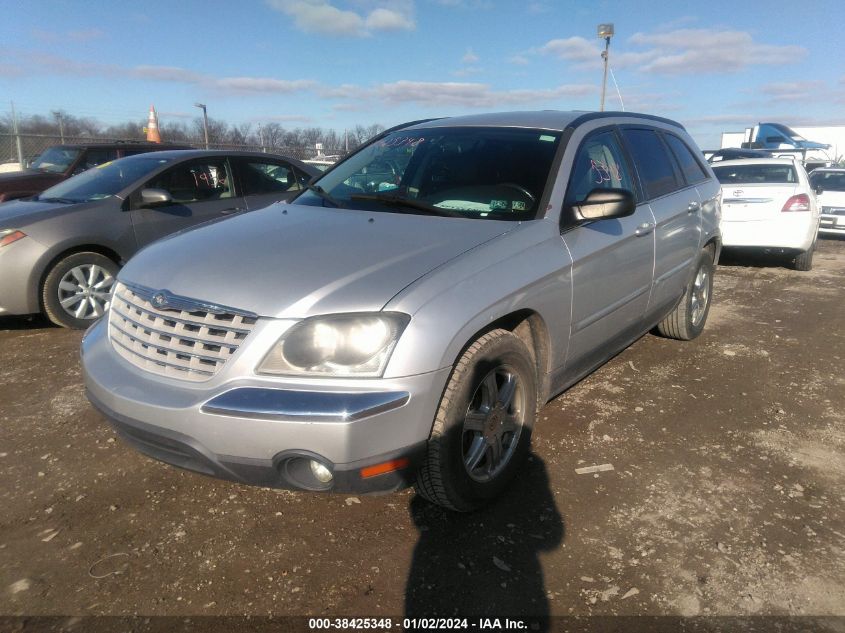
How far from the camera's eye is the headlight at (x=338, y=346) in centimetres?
215

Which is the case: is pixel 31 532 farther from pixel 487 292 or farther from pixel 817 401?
pixel 817 401

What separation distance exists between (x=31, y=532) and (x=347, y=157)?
2.74 meters

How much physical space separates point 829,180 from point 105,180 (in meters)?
13.4

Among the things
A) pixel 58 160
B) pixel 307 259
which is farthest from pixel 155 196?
pixel 58 160

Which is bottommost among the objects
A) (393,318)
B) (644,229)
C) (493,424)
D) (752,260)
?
(752,260)

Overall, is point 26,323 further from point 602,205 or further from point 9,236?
point 602,205

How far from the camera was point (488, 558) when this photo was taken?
2.39 m

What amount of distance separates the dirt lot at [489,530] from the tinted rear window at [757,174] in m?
5.77

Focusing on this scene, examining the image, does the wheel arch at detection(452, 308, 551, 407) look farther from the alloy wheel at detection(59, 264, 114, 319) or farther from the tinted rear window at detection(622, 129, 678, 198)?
the alloy wheel at detection(59, 264, 114, 319)

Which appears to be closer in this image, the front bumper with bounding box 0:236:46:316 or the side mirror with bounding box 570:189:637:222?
the side mirror with bounding box 570:189:637:222

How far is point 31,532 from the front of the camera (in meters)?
2.54

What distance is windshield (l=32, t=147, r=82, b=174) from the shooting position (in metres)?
9.37

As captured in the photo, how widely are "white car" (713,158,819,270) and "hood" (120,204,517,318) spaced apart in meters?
6.72

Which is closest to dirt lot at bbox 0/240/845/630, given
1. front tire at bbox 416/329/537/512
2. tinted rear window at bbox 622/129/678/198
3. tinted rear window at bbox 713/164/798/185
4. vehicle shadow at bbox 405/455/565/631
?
vehicle shadow at bbox 405/455/565/631
